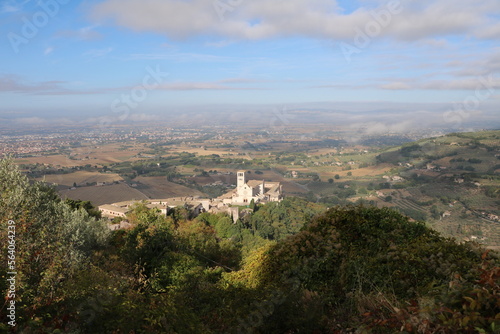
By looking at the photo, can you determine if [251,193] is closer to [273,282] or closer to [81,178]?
[81,178]

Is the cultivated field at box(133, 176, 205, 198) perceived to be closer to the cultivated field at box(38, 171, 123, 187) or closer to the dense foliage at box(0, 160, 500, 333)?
the cultivated field at box(38, 171, 123, 187)

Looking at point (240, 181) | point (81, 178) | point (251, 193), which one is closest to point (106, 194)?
point (81, 178)

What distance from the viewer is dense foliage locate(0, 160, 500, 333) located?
2629 mm

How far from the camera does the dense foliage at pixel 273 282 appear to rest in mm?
2629

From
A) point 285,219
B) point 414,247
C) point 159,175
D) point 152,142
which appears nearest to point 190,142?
point 152,142

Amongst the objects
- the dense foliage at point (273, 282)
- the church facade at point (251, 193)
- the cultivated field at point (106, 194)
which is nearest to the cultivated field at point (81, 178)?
the cultivated field at point (106, 194)

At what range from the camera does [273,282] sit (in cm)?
541

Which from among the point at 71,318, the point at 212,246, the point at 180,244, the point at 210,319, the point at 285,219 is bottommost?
the point at 285,219

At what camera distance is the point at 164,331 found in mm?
2592

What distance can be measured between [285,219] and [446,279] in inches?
749

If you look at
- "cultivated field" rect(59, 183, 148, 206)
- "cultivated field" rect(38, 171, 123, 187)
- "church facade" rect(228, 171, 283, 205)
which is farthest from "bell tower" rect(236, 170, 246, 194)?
"cultivated field" rect(38, 171, 123, 187)

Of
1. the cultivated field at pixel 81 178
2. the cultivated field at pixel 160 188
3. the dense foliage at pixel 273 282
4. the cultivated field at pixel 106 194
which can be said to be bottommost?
the cultivated field at pixel 160 188

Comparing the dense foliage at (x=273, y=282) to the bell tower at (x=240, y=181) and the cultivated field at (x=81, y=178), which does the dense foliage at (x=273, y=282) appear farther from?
the cultivated field at (x=81, y=178)

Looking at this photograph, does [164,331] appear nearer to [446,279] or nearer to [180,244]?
[446,279]
